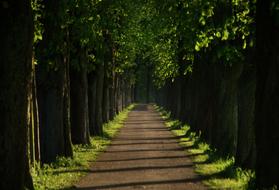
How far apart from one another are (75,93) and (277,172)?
52.1ft

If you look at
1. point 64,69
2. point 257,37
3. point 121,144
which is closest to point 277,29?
point 257,37

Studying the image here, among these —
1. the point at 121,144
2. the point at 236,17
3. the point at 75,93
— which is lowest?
the point at 121,144

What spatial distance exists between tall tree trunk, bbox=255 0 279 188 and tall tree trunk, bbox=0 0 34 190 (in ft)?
15.2

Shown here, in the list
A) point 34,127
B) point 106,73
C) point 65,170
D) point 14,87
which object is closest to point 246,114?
point 65,170

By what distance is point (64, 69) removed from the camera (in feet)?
70.5

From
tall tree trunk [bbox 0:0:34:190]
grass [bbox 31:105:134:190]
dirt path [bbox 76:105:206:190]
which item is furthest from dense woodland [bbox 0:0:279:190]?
dirt path [bbox 76:105:206:190]

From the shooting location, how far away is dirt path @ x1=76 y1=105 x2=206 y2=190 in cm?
1606

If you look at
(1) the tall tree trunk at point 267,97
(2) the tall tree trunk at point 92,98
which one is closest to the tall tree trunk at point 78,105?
(2) the tall tree trunk at point 92,98

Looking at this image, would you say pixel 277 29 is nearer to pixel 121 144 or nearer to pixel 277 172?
pixel 277 172

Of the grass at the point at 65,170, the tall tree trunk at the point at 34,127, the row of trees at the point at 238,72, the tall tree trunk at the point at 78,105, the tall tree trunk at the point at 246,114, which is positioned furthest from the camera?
the tall tree trunk at the point at 78,105

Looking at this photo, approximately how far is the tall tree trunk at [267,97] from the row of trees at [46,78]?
4.63 meters

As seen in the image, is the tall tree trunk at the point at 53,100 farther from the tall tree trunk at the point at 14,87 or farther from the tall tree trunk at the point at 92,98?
the tall tree trunk at the point at 92,98

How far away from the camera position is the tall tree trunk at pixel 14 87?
488 inches

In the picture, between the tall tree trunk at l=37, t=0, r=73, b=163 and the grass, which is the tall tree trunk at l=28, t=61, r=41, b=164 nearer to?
the grass
